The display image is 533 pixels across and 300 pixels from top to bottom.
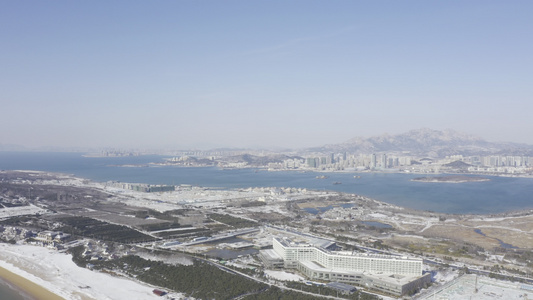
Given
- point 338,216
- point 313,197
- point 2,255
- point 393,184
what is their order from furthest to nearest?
1. point 393,184
2. point 313,197
3. point 338,216
4. point 2,255

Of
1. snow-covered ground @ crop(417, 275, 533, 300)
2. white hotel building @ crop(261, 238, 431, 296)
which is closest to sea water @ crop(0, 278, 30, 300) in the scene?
white hotel building @ crop(261, 238, 431, 296)

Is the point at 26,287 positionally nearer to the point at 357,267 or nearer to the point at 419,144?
the point at 357,267

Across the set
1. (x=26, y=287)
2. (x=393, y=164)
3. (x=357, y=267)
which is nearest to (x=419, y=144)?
(x=393, y=164)

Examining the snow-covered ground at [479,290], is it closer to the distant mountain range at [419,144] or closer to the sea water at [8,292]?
the sea water at [8,292]

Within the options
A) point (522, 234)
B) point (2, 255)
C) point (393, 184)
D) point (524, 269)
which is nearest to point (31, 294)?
point (2, 255)

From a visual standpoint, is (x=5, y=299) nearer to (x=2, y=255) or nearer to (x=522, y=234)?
(x=2, y=255)
